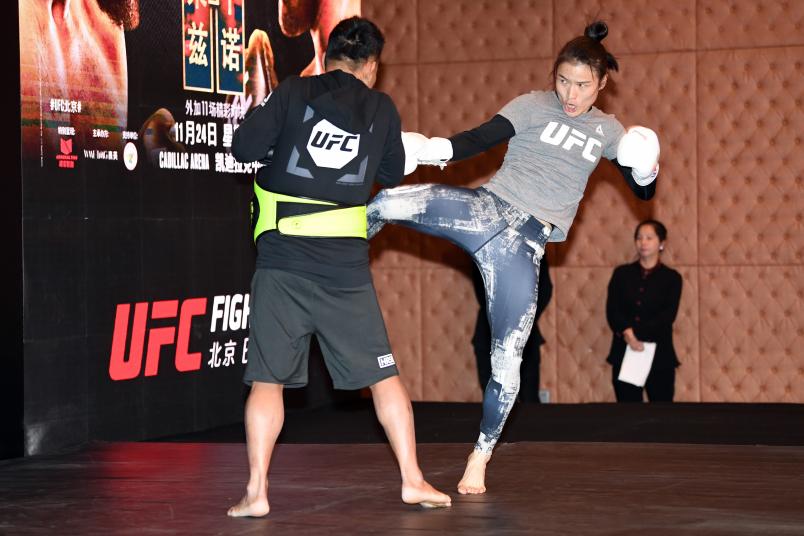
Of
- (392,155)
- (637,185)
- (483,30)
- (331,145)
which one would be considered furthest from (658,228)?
(331,145)

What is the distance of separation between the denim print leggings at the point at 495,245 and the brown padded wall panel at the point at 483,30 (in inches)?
137

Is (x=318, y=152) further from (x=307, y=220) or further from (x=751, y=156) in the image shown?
(x=751, y=156)

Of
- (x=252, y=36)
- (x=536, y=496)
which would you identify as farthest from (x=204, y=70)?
(x=536, y=496)

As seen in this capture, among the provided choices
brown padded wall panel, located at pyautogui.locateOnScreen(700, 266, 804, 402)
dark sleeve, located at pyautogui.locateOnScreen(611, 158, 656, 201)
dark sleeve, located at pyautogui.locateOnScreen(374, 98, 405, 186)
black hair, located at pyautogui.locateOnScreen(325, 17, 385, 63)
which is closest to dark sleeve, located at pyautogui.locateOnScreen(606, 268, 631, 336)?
brown padded wall panel, located at pyautogui.locateOnScreen(700, 266, 804, 402)

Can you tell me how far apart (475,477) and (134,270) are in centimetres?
224

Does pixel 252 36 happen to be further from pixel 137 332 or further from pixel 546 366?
pixel 546 366

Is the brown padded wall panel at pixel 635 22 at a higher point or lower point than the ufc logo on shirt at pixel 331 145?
higher

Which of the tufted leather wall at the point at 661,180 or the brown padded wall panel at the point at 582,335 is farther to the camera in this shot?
the brown padded wall panel at the point at 582,335

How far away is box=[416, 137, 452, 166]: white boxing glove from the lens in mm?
4105

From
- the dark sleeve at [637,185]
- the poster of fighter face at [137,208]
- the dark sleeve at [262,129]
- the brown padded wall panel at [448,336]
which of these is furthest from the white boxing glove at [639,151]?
the brown padded wall panel at [448,336]

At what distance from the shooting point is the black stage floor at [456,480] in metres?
3.67

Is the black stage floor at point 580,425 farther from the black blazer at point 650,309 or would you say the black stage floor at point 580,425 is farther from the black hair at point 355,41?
the black hair at point 355,41

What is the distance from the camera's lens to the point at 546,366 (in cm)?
760

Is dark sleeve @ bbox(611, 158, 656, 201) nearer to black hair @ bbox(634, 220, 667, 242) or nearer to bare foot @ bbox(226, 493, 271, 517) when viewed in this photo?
bare foot @ bbox(226, 493, 271, 517)
